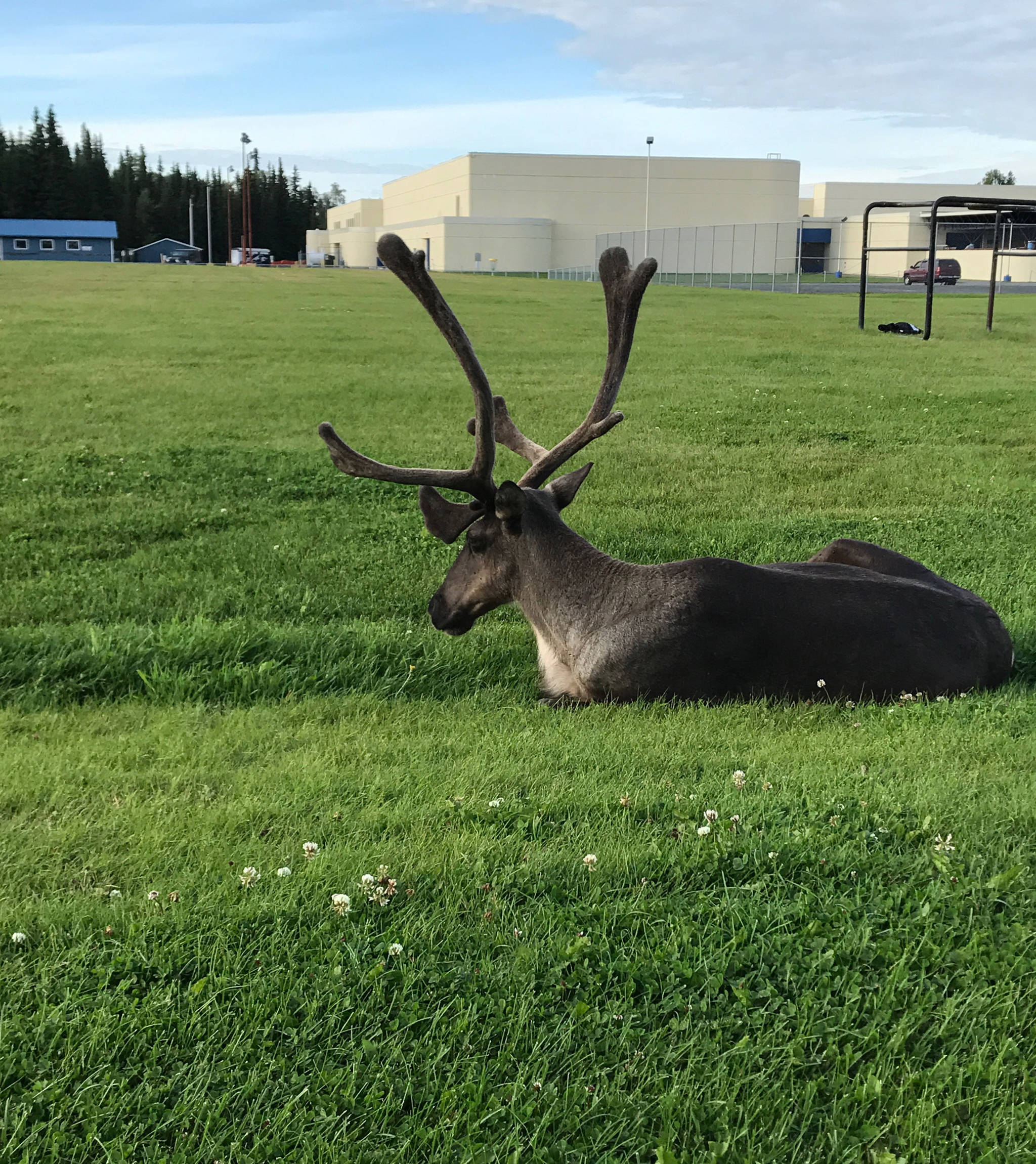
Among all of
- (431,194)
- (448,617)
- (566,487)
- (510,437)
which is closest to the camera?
(448,617)

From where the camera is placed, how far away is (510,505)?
5.93 metres

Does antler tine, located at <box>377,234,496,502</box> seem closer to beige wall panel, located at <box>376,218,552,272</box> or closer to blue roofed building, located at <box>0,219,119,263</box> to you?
beige wall panel, located at <box>376,218,552,272</box>

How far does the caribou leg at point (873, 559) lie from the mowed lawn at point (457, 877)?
2.30 ft

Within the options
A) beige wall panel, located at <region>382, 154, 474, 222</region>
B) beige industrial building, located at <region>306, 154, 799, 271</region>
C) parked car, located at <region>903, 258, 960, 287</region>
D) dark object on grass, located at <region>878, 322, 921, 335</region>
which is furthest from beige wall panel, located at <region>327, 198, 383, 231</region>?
dark object on grass, located at <region>878, 322, 921, 335</region>

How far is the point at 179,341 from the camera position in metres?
23.4

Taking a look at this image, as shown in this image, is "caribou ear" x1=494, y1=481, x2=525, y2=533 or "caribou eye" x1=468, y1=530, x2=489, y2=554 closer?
"caribou ear" x1=494, y1=481, x2=525, y2=533

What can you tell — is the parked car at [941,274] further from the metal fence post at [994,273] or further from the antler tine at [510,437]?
the antler tine at [510,437]

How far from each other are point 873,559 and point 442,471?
8.04 ft

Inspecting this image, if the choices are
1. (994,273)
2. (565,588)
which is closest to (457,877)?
(565,588)

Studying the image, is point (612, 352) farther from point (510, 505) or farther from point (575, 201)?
point (575, 201)

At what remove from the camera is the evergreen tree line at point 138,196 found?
117m

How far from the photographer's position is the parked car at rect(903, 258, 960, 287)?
2424 inches

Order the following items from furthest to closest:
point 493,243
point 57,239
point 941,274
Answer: point 57,239, point 493,243, point 941,274

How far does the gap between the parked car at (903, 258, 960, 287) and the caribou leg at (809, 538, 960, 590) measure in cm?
5803
